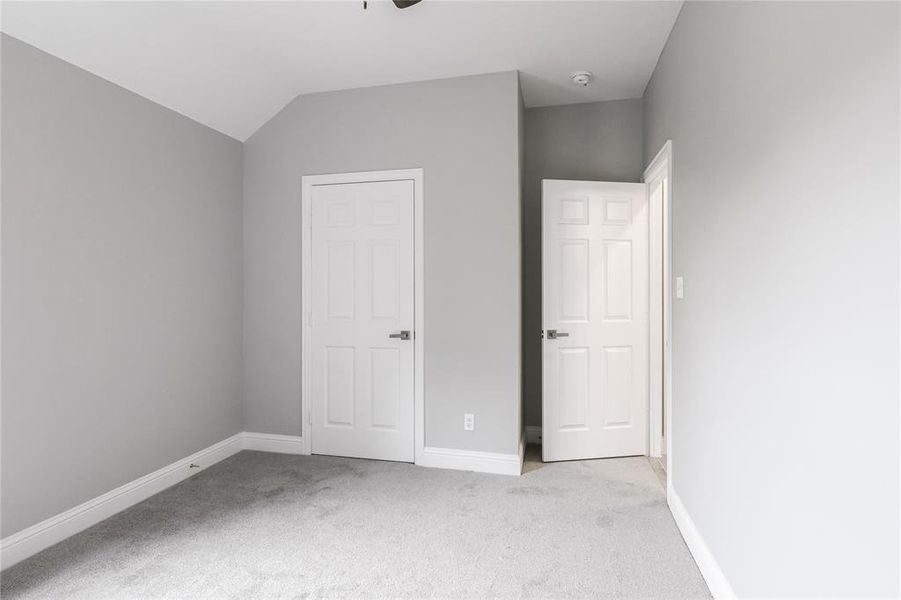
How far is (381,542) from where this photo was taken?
2379 millimetres

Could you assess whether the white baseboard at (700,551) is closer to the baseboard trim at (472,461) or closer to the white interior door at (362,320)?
the baseboard trim at (472,461)

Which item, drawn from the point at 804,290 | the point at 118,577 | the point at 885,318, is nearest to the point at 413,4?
the point at 804,290

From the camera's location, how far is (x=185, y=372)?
3275 mm

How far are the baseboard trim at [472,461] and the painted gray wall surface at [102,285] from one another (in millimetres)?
1592

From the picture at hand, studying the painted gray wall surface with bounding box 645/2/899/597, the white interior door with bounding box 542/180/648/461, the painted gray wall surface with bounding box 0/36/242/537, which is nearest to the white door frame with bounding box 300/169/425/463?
the painted gray wall surface with bounding box 0/36/242/537

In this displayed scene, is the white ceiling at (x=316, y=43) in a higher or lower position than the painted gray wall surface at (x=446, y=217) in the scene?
higher

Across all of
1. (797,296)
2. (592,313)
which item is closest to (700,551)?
(797,296)

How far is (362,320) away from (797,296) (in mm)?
2797

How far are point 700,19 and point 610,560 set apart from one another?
8.33 ft

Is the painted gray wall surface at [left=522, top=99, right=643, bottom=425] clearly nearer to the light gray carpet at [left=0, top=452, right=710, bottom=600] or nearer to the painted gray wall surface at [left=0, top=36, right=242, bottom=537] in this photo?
the light gray carpet at [left=0, top=452, right=710, bottom=600]

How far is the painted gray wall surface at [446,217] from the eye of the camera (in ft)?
10.8

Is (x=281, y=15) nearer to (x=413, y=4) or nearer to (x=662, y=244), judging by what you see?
(x=413, y=4)

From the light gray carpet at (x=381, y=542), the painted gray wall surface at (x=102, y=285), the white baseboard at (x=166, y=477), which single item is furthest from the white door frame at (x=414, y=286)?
the painted gray wall surface at (x=102, y=285)

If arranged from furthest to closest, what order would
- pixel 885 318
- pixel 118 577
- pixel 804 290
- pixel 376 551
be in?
pixel 376 551, pixel 118 577, pixel 804 290, pixel 885 318
